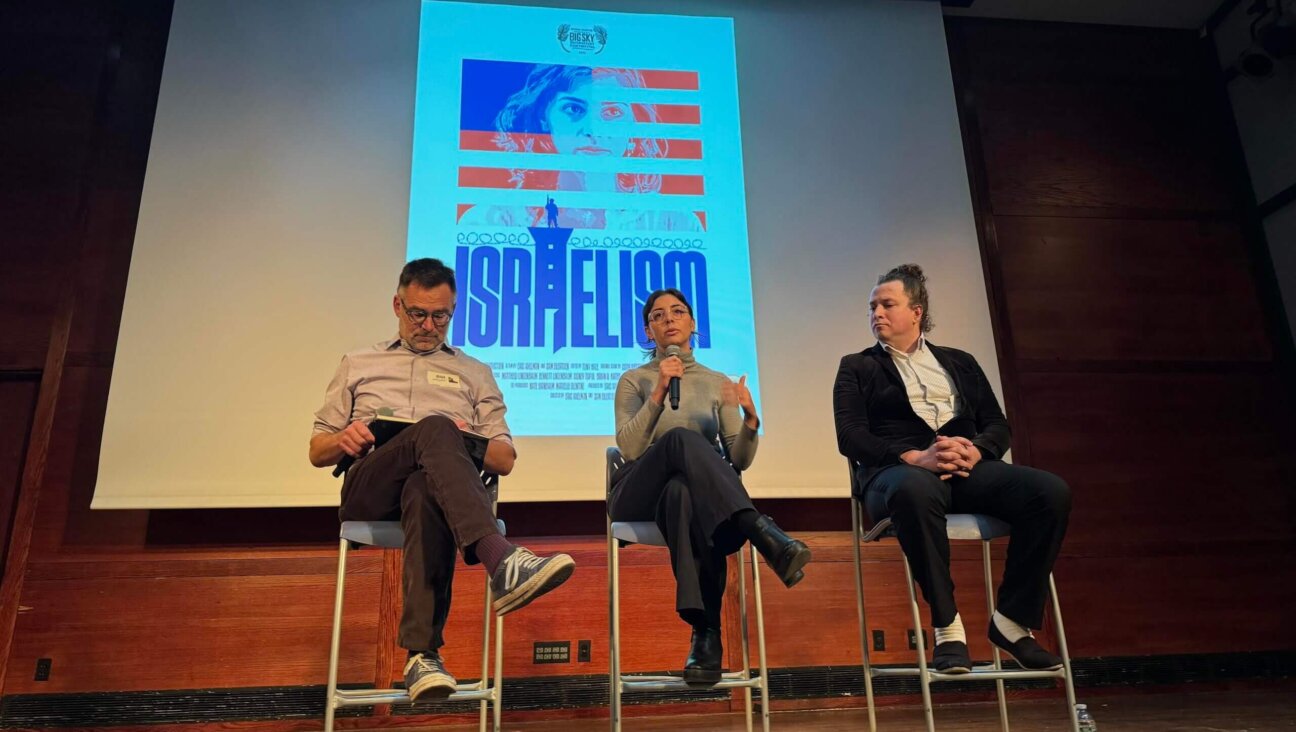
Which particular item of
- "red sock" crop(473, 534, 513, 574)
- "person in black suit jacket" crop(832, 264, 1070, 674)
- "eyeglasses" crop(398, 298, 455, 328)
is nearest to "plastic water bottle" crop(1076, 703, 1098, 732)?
"person in black suit jacket" crop(832, 264, 1070, 674)

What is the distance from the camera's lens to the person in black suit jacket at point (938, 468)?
1.81 m

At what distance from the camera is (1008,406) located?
11.3 feet

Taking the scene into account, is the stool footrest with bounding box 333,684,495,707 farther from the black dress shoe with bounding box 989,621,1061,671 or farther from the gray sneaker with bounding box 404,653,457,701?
the black dress shoe with bounding box 989,621,1061,671

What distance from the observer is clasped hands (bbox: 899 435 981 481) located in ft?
6.39

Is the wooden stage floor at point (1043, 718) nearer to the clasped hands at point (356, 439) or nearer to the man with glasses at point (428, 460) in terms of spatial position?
the man with glasses at point (428, 460)

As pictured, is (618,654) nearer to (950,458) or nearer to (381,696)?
(381,696)

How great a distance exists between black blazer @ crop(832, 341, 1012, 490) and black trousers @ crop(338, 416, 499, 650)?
1007mm

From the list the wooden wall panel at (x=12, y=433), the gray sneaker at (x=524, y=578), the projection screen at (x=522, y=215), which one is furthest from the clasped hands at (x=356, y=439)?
the wooden wall panel at (x=12, y=433)

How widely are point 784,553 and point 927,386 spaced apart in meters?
0.84

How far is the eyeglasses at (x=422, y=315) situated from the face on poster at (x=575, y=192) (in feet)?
2.75

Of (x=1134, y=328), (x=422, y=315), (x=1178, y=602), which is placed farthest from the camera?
(x=1134, y=328)

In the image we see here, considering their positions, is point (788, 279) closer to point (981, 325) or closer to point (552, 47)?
point (981, 325)

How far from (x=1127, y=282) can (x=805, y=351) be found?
1710 millimetres

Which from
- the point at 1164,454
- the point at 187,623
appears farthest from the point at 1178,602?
the point at 187,623
